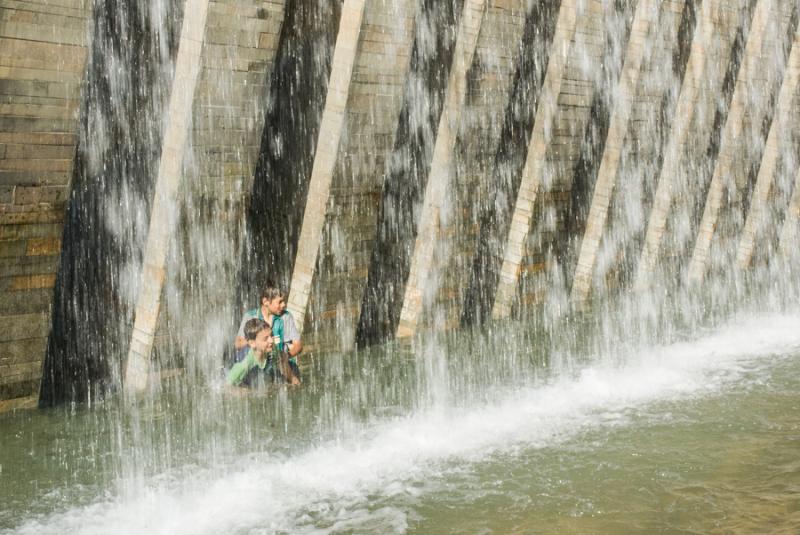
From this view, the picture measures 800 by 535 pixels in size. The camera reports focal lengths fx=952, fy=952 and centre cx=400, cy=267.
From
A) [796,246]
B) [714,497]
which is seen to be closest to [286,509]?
[714,497]

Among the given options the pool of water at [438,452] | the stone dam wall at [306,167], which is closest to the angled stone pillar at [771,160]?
the stone dam wall at [306,167]

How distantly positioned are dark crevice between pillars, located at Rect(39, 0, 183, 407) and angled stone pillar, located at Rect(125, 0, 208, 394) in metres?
0.24

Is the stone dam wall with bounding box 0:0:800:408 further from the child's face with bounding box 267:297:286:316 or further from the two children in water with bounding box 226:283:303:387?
the child's face with bounding box 267:297:286:316

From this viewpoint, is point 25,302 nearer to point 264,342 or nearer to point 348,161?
point 264,342

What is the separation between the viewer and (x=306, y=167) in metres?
10.2

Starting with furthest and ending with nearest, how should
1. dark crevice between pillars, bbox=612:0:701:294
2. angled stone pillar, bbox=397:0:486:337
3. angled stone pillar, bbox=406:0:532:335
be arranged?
dark crevice between pillars, bbox=612:0:701:294, angled stone pillar, bbox=406:0:532:335, angled stone pillar, bbox=397:0:486:337

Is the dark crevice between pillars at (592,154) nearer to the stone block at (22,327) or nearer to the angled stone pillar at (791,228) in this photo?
the angled stone pillar at (791,228)

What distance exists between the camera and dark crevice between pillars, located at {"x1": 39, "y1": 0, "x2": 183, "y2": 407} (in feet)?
29.3

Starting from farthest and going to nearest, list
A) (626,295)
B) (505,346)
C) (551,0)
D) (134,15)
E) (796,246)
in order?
(796,246)
(626,295)
(551,0)
(505,346)
(134,15)

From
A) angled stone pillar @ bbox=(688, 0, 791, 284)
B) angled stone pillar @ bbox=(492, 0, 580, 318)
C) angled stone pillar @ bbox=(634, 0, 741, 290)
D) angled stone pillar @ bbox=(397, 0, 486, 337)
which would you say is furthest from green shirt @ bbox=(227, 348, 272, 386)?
angled stone pillar @ bbox=(688, 0, 791, 284)

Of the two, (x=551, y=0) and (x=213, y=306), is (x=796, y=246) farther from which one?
(x=213, y=306)

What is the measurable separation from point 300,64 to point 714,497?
628 cm

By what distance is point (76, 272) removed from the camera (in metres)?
9.05

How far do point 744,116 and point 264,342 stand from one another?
10.9 meters
